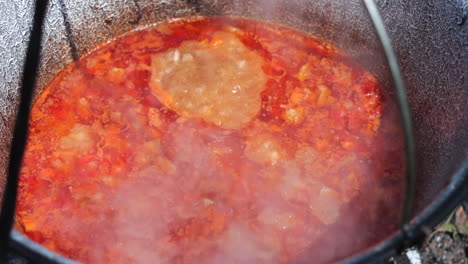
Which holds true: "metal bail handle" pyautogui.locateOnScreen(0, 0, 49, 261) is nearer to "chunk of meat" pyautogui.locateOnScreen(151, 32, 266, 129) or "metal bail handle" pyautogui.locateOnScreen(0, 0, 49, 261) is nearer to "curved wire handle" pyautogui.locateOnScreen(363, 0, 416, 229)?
"chunk of meat" pyautogui.locateOnScreen(151, 32, 266, 129)

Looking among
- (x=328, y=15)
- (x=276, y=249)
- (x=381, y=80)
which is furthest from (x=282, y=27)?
(x=276, y=249)

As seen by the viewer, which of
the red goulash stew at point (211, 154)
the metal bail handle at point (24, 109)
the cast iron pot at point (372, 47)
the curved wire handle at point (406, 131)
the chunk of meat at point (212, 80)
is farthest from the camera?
the chunk of meat at point (212, 80)

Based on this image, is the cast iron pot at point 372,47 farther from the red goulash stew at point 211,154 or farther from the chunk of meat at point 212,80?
the chunk of meat at point 212,80

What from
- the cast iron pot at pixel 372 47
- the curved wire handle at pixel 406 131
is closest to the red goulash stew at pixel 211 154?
the cast iron pot at pixel 372 47

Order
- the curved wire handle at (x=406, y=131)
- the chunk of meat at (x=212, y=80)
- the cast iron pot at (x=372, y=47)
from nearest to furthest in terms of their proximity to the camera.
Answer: the curved wire handle at (x=406, y=131) < the cast iron pot at (x=372, y=47) < the chunk of meat at (x=212, y=80)

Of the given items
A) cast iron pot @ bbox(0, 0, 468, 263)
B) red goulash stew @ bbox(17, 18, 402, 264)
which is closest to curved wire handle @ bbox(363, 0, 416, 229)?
cast iron pot @ bbox(0, 0, 468, 263)

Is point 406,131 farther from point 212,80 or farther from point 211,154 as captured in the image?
point 212,80

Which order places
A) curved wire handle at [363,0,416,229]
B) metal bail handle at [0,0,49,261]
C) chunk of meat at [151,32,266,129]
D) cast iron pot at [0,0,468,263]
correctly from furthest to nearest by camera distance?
chunk of meat at [151,32,266,129], metal bail handle at [0,0,49,261], cast iron pot at [0,0,468,263], curved wire handle at [363,0,416,229]

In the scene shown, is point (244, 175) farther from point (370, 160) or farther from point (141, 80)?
point (141, 80)
